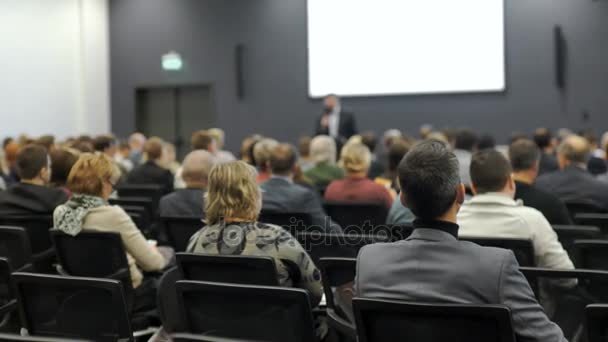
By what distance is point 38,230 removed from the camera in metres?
4.10

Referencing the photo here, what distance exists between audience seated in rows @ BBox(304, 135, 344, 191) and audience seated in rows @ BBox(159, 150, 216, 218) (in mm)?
1788

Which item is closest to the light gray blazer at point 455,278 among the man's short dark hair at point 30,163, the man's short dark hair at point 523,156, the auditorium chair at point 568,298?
the auditorium chair at point 568,298

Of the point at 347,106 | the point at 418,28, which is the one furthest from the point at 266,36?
the point at 418,28

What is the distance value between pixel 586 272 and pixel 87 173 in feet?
7.94

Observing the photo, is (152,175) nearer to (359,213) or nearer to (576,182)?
(359,213)

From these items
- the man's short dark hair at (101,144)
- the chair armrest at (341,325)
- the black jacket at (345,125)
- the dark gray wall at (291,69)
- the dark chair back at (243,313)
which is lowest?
the chair armrest at (341,325)

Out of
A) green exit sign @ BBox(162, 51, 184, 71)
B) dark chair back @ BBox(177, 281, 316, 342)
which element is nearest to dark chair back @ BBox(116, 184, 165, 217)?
dark chair back @ BBox(177, 281, 316, 342)

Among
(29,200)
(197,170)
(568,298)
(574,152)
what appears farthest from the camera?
(574,152)

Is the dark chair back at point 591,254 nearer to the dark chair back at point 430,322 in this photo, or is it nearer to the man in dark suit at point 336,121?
the dark chair back at point 430,322

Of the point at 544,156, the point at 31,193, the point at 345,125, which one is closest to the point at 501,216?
the point at 31,193

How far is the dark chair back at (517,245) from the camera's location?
297 cm

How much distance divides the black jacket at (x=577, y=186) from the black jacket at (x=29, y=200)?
3265 mm

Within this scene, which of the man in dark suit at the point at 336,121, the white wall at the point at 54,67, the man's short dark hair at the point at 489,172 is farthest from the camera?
the white wall at the point at 54,67

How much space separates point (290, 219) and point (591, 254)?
1698 millimetres
